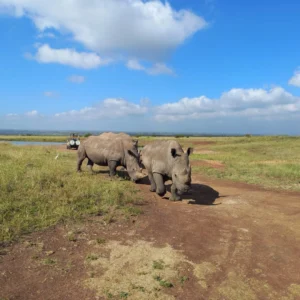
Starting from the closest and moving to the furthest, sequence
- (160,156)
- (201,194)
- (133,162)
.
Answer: (160,156) → (201,194) → (133,162)

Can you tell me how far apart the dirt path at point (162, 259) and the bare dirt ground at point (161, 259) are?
0.7 inches

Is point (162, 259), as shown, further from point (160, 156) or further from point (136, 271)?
point (160, 156)

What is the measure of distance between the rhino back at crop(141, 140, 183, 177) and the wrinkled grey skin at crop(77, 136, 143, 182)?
1.19m

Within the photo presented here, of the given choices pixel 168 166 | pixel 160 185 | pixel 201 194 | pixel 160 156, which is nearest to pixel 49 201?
pixel 160 185

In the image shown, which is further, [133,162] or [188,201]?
[133,162]

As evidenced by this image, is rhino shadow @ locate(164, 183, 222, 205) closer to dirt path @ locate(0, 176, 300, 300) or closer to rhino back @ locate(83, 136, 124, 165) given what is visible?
dirt path @ locate(0, 176, 300, 300)

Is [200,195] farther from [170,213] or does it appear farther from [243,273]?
[243,273]

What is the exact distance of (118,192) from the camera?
1035cm

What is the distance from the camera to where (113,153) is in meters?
14.3

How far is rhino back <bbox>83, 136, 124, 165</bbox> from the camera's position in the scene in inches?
560

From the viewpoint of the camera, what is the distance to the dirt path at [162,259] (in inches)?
189

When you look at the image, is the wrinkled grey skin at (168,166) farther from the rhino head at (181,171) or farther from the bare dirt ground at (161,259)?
the bare dirt ground at (161,259)

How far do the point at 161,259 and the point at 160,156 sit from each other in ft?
20.3

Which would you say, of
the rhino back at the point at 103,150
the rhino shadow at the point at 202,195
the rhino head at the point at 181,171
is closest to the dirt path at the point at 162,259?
the rhino head at the point at 181,171
